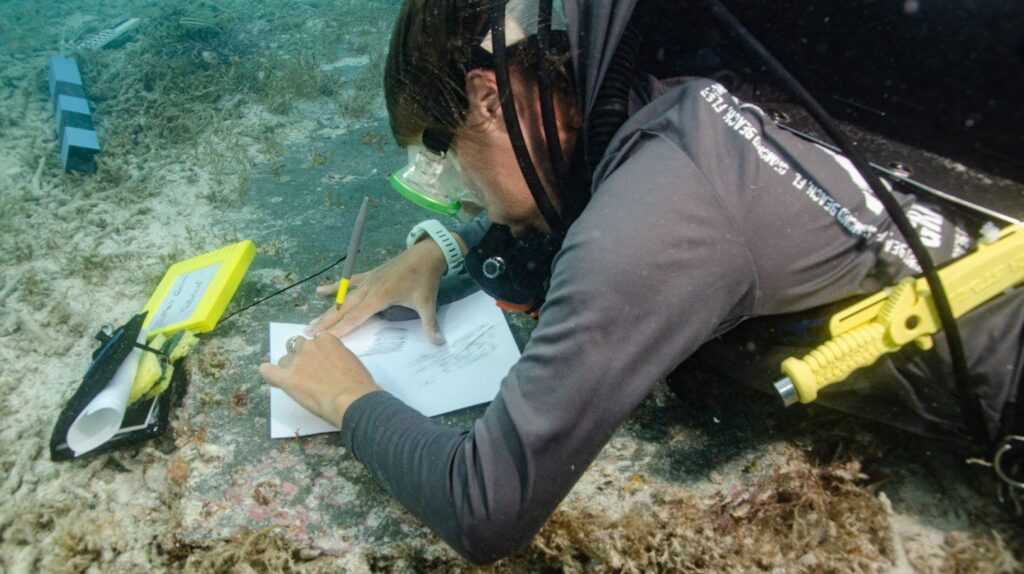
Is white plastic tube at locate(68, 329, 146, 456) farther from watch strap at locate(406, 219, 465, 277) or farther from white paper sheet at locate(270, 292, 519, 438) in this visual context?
watch strap at locate(406, 219, 465, 277)

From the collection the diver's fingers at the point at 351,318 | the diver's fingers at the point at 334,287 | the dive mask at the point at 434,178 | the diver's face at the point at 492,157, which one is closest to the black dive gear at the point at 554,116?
the diver's face at the point at 492,157

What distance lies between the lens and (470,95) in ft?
5.25

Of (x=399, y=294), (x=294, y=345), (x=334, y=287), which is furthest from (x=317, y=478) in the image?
(x=334, y=287)

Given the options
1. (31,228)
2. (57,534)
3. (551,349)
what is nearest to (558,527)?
(551,349)

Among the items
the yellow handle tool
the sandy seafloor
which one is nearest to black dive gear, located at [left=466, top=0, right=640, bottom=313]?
the yellow handle tool

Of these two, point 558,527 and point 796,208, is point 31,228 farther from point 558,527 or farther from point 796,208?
point 796,208

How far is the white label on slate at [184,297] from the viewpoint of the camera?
2486mm

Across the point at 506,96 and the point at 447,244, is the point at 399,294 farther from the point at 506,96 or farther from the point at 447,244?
the point at 506,96

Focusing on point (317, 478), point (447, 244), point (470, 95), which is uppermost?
point (470, 95)

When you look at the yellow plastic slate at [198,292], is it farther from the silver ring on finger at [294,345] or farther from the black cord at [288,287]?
the silver ring on finger at [294,345]

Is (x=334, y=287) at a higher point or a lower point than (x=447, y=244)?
lower

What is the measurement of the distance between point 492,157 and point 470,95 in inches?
7.9

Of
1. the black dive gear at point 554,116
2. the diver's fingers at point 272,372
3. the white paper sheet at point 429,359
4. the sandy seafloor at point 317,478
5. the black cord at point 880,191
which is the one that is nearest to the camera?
the black cord at point 880,191

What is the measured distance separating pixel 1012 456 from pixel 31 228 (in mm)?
5164
